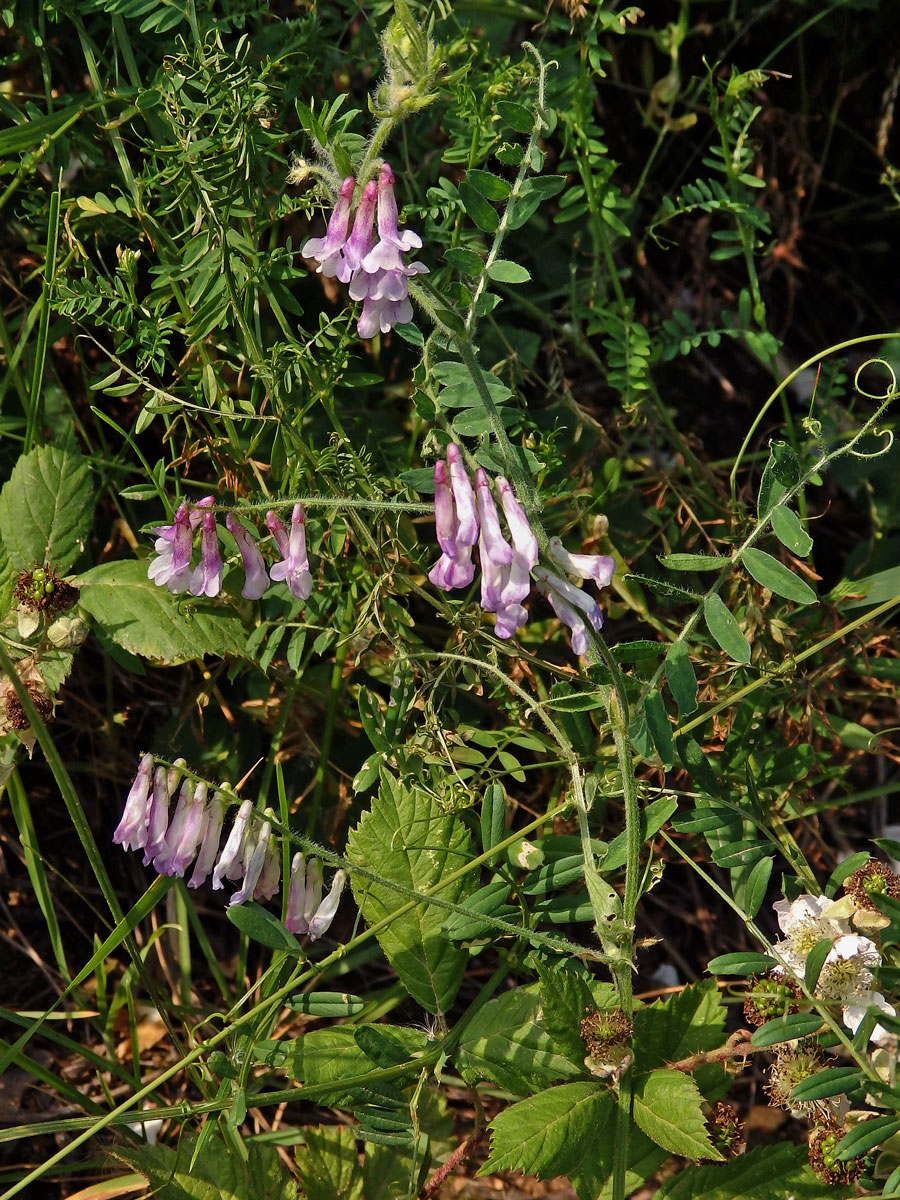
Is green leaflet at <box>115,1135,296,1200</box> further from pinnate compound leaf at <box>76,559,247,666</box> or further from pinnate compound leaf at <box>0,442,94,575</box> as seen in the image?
pinnate compound leaf at <box>0,442,94,575</box>

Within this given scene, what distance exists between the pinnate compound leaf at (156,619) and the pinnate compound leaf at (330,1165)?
3.32ft

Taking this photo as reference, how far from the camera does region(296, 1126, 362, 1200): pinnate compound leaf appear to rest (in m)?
2.23

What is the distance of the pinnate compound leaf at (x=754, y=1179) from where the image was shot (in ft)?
6.70

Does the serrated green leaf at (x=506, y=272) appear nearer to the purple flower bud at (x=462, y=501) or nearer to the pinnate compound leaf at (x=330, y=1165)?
the purple flower bud at (x=462, y=501)

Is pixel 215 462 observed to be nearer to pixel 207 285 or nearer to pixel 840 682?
pixel 207 285

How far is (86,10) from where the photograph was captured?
216 cm

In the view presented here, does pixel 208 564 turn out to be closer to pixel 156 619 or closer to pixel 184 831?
pixel 156 619

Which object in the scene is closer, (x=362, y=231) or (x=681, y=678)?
(x=362, y=231)

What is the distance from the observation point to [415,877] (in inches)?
84.1

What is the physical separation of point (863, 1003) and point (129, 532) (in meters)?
1.73

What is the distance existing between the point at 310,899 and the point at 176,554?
665mm

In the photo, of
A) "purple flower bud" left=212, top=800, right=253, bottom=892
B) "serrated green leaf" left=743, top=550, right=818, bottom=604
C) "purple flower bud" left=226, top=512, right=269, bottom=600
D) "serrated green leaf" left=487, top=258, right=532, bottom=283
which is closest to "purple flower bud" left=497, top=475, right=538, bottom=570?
"serrated green leaf" left=487, top=258, right=532, bottom=283

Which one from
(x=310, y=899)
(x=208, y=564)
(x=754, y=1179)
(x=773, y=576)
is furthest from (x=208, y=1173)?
(x=773, y=576)

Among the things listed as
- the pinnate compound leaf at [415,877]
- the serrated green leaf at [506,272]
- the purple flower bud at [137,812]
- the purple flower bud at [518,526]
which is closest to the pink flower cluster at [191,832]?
the purple flower bud at [137,812]
